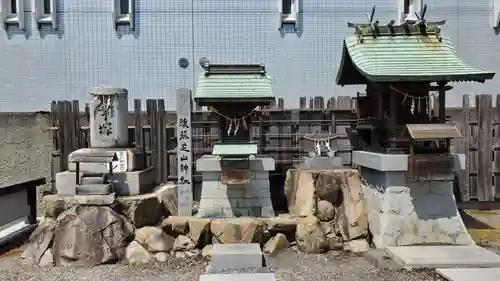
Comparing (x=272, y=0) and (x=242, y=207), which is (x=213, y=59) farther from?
(x=242, y=207)

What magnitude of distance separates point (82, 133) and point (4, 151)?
267cm

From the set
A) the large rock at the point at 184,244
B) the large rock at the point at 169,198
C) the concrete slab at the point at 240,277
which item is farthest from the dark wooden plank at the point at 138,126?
the concrete slab at the point at 240,277

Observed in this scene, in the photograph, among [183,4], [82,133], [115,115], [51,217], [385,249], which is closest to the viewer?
[385,249]

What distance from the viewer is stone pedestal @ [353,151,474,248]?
8.93 metres

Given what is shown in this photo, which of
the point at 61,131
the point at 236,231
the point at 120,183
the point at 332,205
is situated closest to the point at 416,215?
the point at 332,205

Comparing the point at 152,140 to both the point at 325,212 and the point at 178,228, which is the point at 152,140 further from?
the point at 325,212

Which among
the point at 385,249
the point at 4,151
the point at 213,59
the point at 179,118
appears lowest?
the point at 385,249

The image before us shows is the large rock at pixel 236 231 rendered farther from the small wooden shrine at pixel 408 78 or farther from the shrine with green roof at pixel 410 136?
the small wooden shrine at pixel 408 78

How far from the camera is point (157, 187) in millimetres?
11328

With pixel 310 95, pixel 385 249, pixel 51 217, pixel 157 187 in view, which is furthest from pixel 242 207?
pixel 310 95

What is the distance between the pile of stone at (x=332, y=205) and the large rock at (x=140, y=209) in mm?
3118

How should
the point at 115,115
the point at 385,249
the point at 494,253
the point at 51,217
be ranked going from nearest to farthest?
the point at 494,253 < the point at 385,249 < the point at 51,217 < the point at 115,115

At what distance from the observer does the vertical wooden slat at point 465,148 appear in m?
12.1

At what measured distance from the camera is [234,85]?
1017 cm
